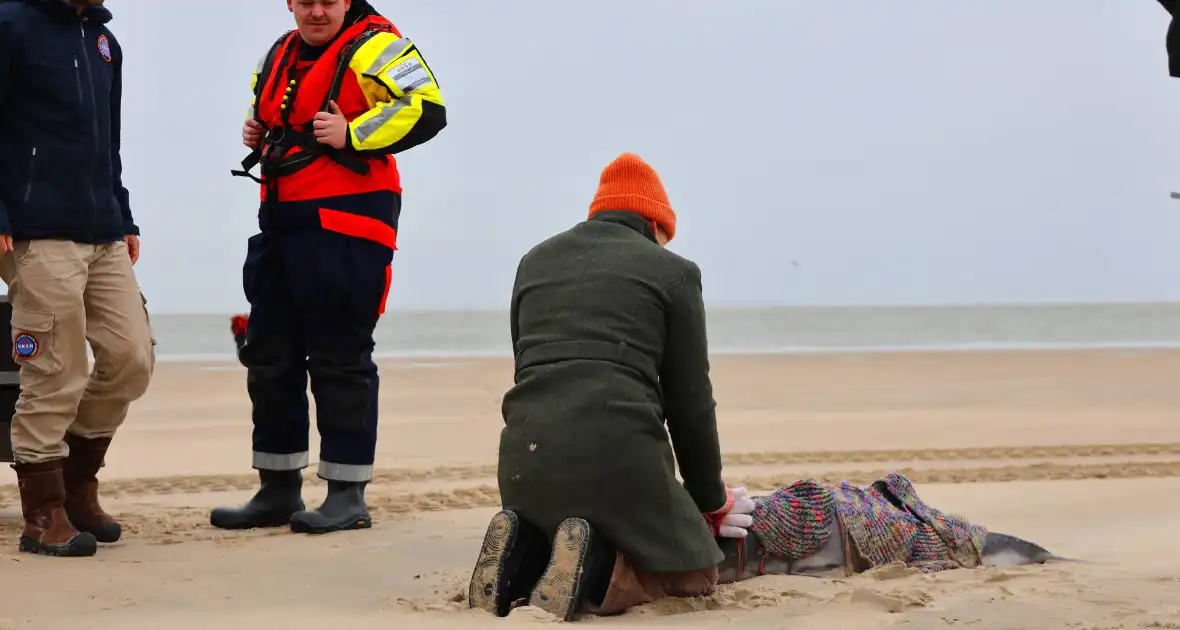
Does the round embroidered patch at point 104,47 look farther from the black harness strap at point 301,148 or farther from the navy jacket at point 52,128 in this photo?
the black harness strap at point 301,148

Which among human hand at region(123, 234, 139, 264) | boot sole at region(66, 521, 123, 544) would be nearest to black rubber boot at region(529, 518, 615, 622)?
boot sole at region(66, 521, 123, 544)

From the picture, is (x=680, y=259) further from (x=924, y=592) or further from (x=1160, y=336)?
(x=1160, y=336)

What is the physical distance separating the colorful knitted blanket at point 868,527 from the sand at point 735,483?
142 mm

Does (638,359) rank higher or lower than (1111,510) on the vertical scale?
higher

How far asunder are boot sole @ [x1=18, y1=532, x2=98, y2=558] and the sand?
0.06 meters

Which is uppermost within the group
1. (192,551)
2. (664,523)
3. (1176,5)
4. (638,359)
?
(1176,5)

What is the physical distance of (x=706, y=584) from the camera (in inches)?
146

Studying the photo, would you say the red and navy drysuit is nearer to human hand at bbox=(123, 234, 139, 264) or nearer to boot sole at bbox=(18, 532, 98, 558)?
human hand at bbox=(123, 234, 139, 264)

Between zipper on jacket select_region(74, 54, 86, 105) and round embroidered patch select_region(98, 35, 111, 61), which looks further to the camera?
round embroidered patch select_region(98, 35, 111, 61)

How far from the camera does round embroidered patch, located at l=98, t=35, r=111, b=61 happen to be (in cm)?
485

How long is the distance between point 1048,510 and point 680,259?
8.47 ft

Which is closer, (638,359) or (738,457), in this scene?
(638,359)

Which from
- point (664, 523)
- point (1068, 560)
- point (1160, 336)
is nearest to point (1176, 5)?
point (664, 523)

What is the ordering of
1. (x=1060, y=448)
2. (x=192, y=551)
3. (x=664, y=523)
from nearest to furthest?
(x=664, y=523) < (x=192, y=551) < (x=1060, y=448)
